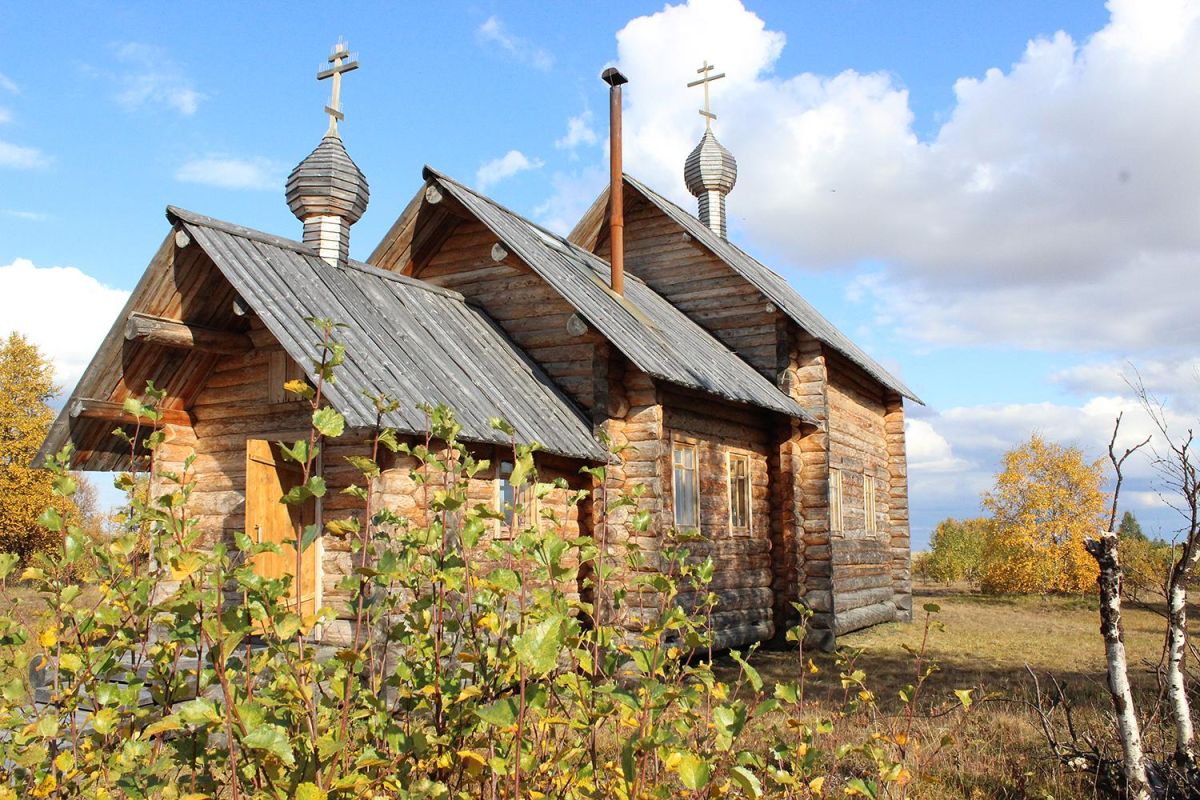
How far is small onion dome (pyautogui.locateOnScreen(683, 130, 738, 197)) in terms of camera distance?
20.2 m

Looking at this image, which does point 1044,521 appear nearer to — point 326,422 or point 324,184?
point 324,184

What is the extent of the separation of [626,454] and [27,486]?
26.9 m

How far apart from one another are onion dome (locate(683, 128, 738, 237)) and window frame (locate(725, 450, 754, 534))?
Result: 7.72 metres

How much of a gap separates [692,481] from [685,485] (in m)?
0.16

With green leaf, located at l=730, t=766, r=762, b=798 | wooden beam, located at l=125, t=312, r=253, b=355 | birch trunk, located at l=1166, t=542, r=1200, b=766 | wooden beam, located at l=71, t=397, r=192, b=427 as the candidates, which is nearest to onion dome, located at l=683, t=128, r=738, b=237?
wooden beam, located at l=125, t=312, r=253, b=355

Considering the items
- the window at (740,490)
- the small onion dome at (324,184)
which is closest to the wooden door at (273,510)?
the small onion dome at (324,184)

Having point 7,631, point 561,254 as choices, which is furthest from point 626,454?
point 7,631

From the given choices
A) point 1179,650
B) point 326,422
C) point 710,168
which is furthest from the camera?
point 710,168

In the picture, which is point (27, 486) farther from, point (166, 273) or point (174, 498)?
Result: point (174, 498)

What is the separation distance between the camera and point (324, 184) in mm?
11867

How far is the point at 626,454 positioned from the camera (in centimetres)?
1086

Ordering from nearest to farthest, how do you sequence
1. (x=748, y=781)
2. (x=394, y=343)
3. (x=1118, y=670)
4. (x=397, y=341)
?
(x=748, y=781) → (x=1118, y=670) → (x=394, y=343) → (x=397, y=341)

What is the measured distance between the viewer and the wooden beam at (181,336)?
924 cm

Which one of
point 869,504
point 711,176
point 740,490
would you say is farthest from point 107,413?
point 711,176
